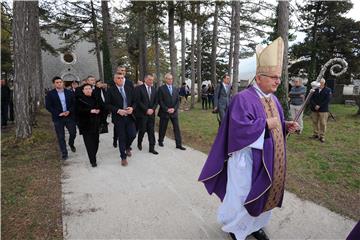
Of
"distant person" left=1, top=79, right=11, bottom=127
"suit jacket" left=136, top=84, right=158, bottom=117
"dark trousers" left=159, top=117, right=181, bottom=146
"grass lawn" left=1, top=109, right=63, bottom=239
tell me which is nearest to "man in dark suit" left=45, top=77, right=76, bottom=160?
"grass lawn" left=1, top=109, right=63, bottom=239

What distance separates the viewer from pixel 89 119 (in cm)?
697

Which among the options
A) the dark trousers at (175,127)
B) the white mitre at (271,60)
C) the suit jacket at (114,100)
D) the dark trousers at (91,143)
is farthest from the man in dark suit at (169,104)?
the white mitre at (271,60)

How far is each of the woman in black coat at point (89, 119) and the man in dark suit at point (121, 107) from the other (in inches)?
13.7

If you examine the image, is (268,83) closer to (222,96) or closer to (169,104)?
(169,104)

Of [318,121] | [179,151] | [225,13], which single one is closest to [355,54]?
[225,13]

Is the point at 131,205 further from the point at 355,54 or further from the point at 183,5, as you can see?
the point at 355,54

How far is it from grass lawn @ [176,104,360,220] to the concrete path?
0.47 meters

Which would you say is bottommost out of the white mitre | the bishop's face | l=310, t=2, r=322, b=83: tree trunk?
the bishop's face

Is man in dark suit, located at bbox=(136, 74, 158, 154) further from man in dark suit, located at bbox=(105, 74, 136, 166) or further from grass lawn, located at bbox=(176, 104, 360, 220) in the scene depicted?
grass lawn, located at bbox=(176, 104, 360, 220)

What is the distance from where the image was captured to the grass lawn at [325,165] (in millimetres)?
5261

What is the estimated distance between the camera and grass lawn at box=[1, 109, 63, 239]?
165 inches

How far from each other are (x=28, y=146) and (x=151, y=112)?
360cm

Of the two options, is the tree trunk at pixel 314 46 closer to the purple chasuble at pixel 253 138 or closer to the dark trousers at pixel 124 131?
the dark trousers at pixel 124 131

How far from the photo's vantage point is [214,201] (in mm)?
5074
